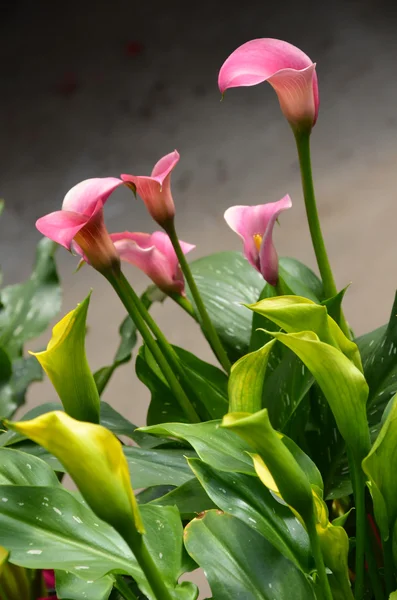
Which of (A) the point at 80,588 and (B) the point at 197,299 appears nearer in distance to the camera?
(A) the point at 80,588

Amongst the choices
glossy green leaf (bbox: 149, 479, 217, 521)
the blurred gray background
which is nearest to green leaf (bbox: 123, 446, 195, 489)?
glossy green leaf (bbox: 149, 479, 217, 521)

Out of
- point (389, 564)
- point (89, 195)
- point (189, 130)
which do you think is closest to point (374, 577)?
point (389, 564)

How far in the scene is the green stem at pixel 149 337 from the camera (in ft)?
1.26

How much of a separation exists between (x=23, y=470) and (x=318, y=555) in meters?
0.14

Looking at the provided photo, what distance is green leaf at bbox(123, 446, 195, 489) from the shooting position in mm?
342

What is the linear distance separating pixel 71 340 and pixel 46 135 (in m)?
1.14

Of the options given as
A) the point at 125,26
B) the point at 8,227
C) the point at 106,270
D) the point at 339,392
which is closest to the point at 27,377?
the point at 106,270

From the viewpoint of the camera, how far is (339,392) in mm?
271

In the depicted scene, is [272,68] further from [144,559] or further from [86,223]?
[144,559]

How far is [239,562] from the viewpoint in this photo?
30cm

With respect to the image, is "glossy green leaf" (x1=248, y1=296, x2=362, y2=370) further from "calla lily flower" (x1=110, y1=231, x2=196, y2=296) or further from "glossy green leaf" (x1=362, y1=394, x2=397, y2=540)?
"calla lily flower" (x1=110, y1=231, x2=196, y2=296)

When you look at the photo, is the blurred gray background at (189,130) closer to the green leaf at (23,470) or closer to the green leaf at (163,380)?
the green leaf at (163,380)

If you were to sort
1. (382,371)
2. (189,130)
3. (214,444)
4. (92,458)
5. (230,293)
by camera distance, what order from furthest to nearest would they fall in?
1. (189,130)
2. (230,293)
3. (382,371)
4. (214,444)
5. (92,458)

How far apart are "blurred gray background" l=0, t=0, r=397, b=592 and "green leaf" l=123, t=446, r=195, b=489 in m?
Answer: 0.76
